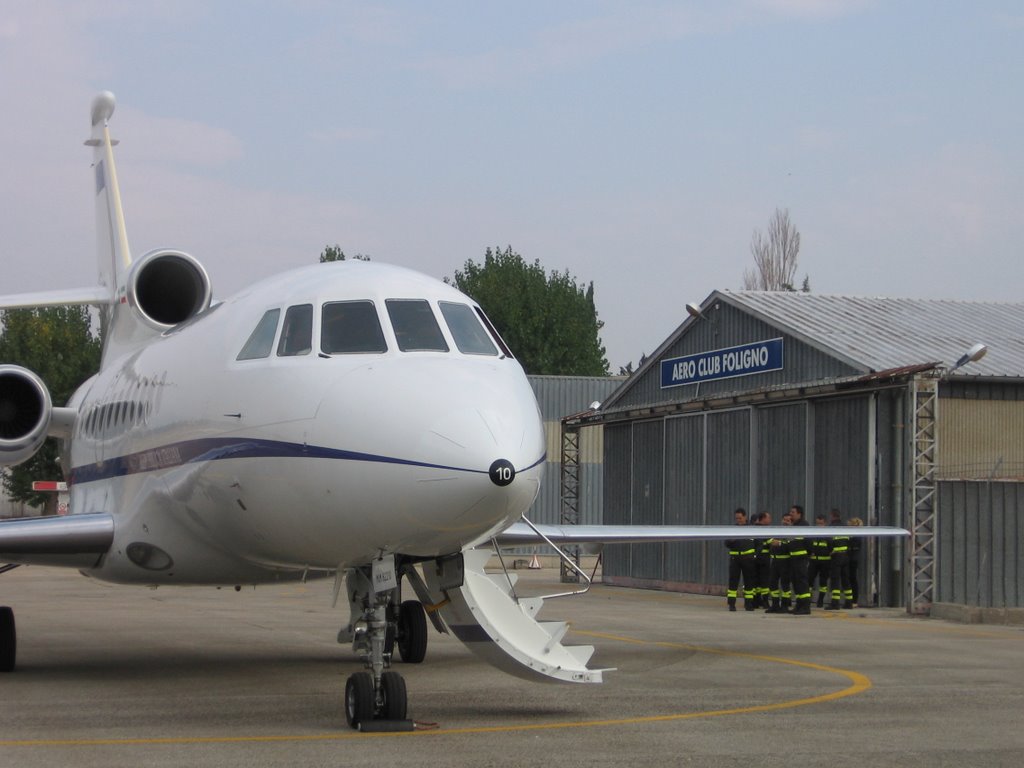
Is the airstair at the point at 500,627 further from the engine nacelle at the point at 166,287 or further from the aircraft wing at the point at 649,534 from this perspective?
the engine nacelle at the point at 166,287

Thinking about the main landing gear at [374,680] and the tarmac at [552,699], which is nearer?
the tarmac at [552,699]

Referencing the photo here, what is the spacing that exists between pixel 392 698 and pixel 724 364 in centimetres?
2086

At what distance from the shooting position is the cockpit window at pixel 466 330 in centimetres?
1038

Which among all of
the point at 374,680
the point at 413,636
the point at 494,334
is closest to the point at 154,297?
the point at 413,636

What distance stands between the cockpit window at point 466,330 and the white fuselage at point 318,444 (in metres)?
0.08

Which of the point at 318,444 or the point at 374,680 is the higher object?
the point at 318,444

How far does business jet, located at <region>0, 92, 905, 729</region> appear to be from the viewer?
364 inches

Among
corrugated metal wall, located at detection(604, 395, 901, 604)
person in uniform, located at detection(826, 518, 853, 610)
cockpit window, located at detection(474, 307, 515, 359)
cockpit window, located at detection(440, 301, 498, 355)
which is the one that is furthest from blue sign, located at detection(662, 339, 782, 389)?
cockpit window, located at detection(440, 301, 498, 355)

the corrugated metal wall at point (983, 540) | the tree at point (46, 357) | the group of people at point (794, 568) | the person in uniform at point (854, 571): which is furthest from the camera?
the tree at point (46, 357)

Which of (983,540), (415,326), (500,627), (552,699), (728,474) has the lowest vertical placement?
(552,699)

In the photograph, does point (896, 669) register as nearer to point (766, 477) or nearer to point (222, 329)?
point (222, 329)

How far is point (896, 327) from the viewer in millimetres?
27953

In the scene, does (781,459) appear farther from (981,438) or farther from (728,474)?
(981,438)

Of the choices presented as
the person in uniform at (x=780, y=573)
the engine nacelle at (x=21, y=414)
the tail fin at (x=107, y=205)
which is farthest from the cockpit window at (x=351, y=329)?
the person in uniform at (x=780, y=573)
